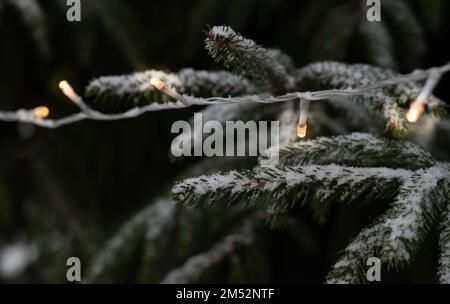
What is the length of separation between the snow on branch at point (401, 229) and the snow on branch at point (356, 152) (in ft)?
0.21

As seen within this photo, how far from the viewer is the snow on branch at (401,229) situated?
612 millimetres

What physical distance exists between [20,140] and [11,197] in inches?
9.5

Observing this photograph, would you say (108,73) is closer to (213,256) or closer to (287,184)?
(213,256)

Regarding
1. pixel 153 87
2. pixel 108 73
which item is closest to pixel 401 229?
pixel 153 87

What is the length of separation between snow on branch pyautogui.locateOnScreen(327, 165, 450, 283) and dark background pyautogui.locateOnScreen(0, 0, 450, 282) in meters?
0.89

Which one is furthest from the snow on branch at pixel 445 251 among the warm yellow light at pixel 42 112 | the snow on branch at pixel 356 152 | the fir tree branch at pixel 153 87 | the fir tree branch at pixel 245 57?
the warm yellow light at pixel 42 112

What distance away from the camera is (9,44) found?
5.82 feet

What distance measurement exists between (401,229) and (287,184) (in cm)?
15

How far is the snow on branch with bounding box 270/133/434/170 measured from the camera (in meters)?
0.79

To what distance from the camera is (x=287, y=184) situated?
688mm

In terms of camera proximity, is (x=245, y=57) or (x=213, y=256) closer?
(x=245, y=57)

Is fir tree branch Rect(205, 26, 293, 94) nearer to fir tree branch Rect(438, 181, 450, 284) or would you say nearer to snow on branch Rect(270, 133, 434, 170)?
snow on branch Rect(270, 133, 434, 170)

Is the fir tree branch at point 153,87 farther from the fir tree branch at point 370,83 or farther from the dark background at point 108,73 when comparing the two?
the dark background at point 108,73
